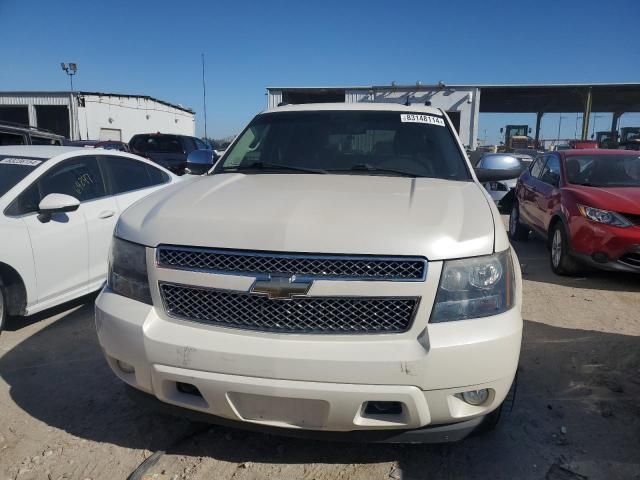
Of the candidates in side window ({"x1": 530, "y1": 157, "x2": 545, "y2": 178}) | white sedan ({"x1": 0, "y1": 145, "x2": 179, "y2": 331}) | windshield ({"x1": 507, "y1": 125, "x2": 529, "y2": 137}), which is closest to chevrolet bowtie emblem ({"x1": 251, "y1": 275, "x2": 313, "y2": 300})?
white sedan ({"x1": 0, "y1": 145, "x2": 179, "y2": 331})

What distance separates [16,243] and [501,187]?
30.1 feet

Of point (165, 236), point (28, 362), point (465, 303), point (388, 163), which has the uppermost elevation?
point (388, 163)

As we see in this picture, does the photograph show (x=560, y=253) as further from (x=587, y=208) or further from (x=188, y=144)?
(x=188, y=144)

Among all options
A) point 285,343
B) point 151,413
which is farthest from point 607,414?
point 151,413

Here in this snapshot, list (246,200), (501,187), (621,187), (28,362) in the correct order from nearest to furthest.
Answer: (246,200)
(28,362)
(621,187)
(501,187)

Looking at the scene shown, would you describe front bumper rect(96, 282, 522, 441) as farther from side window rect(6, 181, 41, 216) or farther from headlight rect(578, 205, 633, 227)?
headlight rect(578, 205, 633, 227)

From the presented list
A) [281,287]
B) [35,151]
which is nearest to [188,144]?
[35,151]

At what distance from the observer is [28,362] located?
11.8 ft

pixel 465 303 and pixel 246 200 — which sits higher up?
pixel 246 200

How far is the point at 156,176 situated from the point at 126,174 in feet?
1.63

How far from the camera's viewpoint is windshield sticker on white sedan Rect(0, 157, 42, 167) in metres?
4.38

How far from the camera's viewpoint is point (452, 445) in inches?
103

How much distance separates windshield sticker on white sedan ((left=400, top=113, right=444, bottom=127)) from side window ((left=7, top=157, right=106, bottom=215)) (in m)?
2.99

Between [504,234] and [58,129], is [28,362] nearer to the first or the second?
[504,234]
